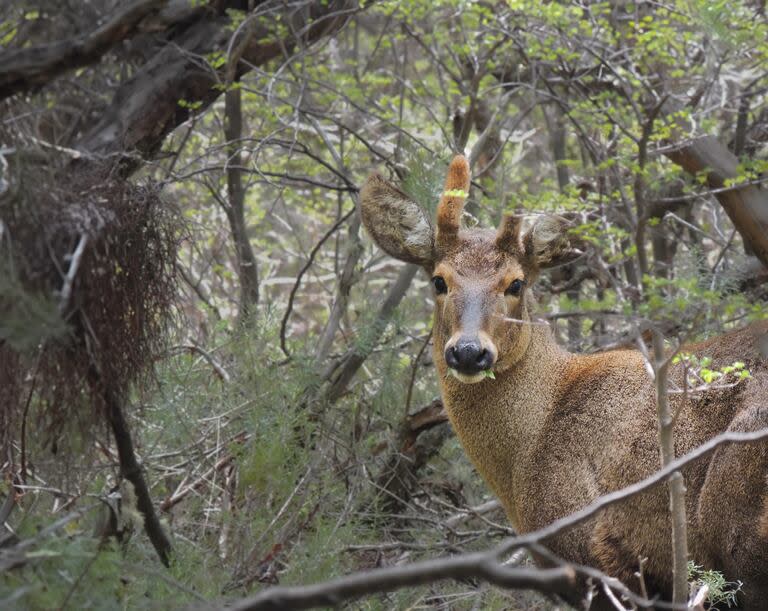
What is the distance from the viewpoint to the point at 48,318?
12.6 ft

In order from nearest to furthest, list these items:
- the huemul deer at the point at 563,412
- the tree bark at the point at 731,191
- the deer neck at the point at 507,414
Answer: the huemul deer at the point at 563,412, the deer neck at the point at 507,414, the tree bark at the point at 731,191

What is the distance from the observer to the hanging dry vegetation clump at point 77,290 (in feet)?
13.0

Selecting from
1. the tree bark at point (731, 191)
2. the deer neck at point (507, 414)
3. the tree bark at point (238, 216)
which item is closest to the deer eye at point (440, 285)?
the deer neck at point (507, 414)

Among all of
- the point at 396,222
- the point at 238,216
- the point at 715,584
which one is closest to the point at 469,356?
the point at 396,222

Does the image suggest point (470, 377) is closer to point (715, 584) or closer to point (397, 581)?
point (715, 584)

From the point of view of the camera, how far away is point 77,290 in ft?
14.1

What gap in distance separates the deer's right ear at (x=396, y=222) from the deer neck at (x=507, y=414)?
749mm

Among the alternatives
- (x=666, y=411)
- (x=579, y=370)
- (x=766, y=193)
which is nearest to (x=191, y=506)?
(x=579, y=370)

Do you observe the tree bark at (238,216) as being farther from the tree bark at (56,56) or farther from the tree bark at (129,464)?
the tree bark at (56,56)

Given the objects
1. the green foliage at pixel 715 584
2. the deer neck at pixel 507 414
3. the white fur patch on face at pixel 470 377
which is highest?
the white fur patch on face at pixel 470 377

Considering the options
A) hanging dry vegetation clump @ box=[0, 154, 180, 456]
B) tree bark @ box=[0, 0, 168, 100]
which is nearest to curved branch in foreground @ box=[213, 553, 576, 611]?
hanging dry vegetation clump @ box=[0, 154, 180, 456]

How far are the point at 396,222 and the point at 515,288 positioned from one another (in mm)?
819

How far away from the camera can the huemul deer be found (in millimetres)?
4957

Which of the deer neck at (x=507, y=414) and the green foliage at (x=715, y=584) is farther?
the deer neck at (x=507, y=414)
